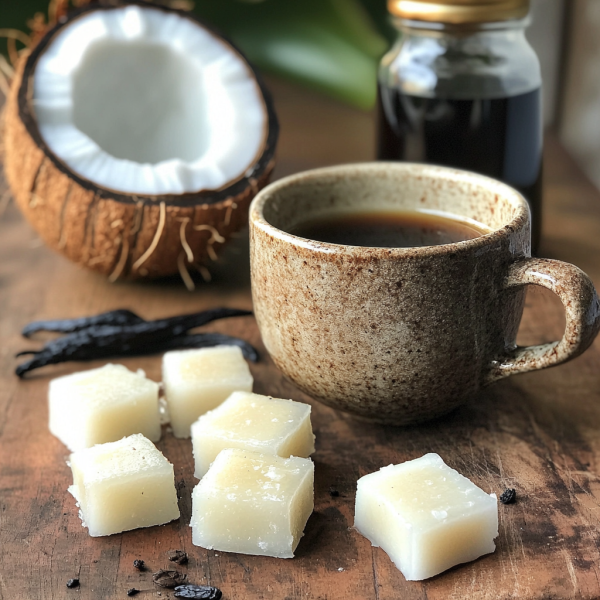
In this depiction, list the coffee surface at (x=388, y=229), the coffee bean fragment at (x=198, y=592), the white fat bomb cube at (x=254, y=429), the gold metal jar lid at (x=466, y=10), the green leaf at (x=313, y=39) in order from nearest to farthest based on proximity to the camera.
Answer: the coffee bean fragment at (x=198, y=592) < the white fat bomb cube at (x=254, y=429) < the coffee surface at (x=388, y=229) < the gold metal jar lid at (x=466, y=10) < the green leaf at (x=313, y=39)

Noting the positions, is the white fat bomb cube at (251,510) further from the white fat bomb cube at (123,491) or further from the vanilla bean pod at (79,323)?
the vanilla bean pod at (79,323)

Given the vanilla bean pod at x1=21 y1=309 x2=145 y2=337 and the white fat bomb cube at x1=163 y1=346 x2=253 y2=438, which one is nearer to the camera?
the white fat bomb cube at x1=163 y1=346 x2=253 y2=438

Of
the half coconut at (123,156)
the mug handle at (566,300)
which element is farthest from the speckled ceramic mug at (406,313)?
the half coconut at (123,156)

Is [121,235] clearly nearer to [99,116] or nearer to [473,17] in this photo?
[99,116]

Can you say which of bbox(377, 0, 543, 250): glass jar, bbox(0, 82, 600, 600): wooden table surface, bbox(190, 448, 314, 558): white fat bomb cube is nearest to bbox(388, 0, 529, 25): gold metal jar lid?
bbox(377, 0, 543, 250): glass jar

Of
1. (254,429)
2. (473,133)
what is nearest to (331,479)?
(254,429)

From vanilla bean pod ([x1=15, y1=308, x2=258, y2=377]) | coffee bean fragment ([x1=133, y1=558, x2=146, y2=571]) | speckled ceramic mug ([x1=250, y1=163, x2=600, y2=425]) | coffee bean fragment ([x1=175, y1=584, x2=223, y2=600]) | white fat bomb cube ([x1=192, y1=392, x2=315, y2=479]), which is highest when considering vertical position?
speckled ceramic mug ([x1=250, y1=163, x2=600, y2=425])

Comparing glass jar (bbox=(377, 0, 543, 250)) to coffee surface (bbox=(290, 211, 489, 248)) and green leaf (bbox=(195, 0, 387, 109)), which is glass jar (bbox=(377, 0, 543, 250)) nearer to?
coffee surface (bbox=(290, 211, 489, 248))
